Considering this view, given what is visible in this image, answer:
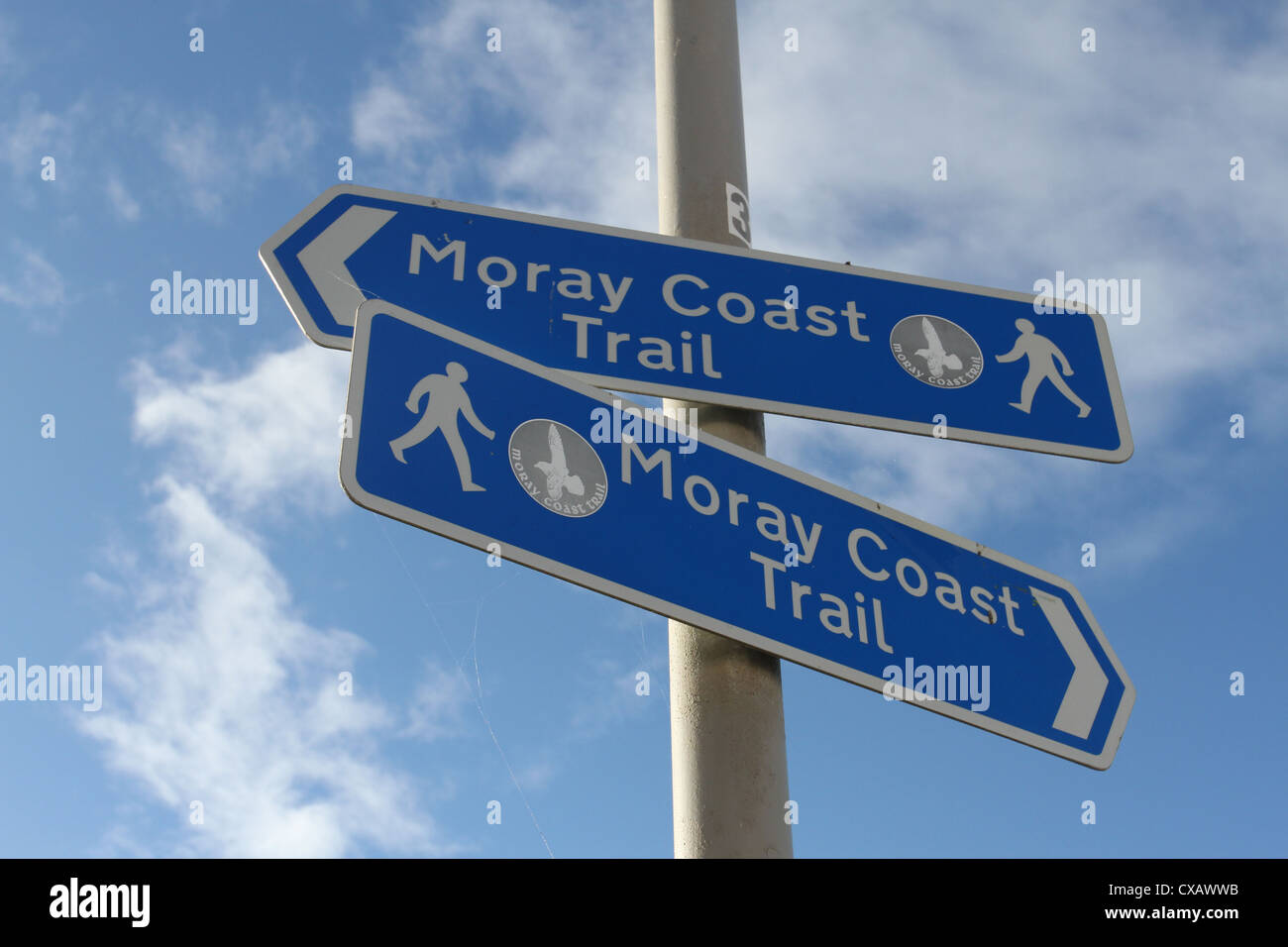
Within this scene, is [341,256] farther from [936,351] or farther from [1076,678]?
[1076,678]

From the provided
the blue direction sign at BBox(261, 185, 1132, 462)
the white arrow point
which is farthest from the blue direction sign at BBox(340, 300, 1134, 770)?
the white arrow point

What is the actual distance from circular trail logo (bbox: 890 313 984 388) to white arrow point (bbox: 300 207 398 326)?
1099mm

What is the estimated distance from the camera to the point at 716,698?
6.99ft

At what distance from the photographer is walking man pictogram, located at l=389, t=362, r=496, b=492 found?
204 centimetres

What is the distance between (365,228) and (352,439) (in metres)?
0.80

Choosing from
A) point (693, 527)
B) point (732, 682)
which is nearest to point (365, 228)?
point (693, 527)

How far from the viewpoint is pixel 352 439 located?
1.99m

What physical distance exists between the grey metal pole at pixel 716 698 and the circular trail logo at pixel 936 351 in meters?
0.38

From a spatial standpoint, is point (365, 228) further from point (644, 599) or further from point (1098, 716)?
point (1098, 716)

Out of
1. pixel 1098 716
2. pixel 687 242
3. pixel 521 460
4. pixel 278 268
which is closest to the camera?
pixel 521 460

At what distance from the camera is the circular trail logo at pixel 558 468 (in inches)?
82.7

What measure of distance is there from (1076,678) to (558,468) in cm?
103

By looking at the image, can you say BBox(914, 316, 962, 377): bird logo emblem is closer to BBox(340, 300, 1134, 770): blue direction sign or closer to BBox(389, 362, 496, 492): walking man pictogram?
BBox(340, 300, 1134, 770): blue direction sign
